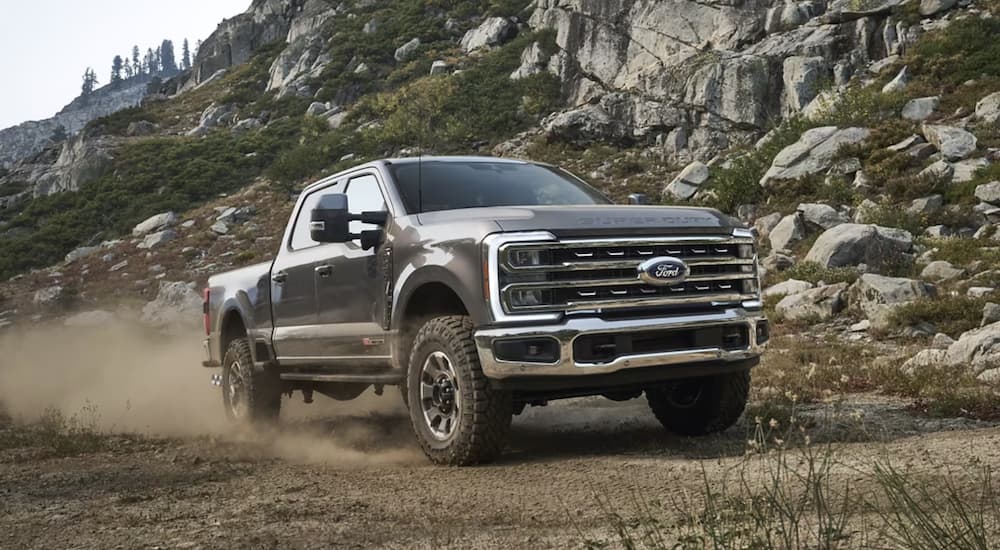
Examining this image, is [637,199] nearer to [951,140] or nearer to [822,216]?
[822,216]

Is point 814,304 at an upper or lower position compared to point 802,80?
lower

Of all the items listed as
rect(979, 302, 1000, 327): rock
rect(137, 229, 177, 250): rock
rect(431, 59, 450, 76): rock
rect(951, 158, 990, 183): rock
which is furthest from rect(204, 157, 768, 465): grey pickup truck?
rect(431, 59, 450, 76): rock

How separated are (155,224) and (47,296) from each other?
8671mm

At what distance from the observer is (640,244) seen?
5.39 metres

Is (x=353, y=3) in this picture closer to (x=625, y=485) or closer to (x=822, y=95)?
(x=822, y=95)

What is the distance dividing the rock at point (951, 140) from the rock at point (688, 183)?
6.19 meters

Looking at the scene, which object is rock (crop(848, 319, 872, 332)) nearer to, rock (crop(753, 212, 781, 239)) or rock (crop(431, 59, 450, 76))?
rock (crop(753, 212, 781, 239))

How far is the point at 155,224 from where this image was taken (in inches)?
1426

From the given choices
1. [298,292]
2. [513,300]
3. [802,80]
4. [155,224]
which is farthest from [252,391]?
[155,224]

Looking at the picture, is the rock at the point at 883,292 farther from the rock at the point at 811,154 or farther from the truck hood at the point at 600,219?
the rock at the point at 811,154

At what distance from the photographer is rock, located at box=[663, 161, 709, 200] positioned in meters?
24.1

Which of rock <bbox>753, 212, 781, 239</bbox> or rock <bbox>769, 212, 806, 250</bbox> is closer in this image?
rock <bbox>769, 212, 806, 250</bbox>

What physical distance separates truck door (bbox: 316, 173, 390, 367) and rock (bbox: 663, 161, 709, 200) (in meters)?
18.0

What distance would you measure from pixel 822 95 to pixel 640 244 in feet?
71.9
